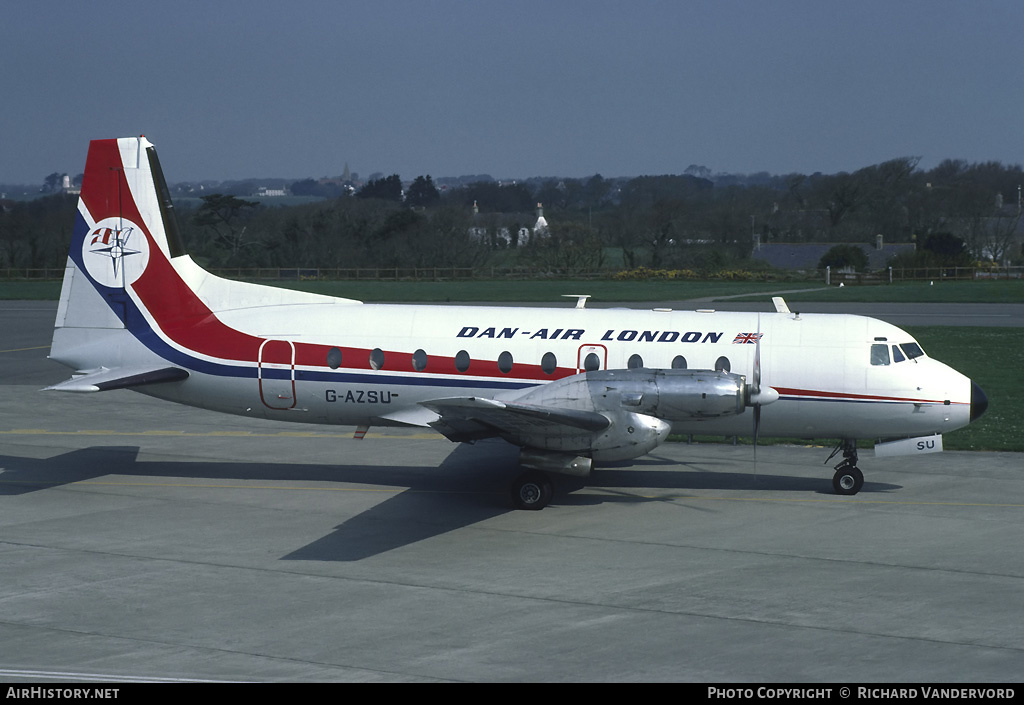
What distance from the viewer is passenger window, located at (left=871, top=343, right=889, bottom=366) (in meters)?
18.6

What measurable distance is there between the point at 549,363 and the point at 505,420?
2334 mm

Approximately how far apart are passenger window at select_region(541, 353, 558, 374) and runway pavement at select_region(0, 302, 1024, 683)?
2358 mm

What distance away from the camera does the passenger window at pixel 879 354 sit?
18625mm

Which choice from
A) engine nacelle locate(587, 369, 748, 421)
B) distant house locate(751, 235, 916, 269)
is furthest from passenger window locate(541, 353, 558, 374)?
distant house locate(751, 235, 916, 269)

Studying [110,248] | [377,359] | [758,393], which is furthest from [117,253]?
[758,393]

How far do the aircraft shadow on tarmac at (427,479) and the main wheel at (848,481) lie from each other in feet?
1.62

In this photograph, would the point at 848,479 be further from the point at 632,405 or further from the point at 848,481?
the point at 632,405

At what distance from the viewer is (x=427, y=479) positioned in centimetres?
2041

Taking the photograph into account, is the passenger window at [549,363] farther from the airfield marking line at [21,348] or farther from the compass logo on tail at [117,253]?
the airfield marking line at [21,348]

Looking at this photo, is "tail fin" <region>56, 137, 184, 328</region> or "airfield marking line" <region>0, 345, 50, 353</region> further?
"airfield marking line" <region>0, 345, 50, 353</region>

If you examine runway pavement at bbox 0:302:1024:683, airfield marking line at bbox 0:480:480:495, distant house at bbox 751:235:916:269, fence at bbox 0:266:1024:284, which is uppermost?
distant house at bbox 751:235:916:269

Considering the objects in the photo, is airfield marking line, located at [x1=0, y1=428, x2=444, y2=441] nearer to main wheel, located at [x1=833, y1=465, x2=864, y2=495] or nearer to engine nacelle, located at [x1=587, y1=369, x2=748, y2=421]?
engine nacelle, located at [x1=587, y1=369, x2=748, y2=421]

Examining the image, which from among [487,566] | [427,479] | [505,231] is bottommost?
[487,566]
